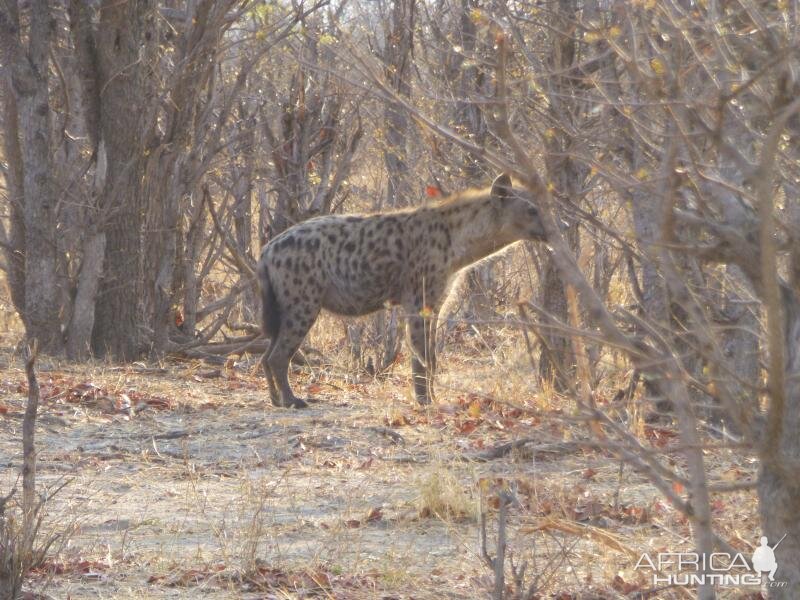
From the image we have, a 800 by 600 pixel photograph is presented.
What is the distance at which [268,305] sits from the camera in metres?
7.57

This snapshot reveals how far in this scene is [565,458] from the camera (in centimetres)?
521

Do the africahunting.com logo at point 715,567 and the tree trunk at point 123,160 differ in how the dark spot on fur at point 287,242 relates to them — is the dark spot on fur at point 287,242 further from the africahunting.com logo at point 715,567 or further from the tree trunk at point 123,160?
the africahunting.com logo at point 715,567

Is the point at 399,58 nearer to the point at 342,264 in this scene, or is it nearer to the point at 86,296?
the point at 342,264

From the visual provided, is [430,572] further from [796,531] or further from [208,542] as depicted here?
[796,531]

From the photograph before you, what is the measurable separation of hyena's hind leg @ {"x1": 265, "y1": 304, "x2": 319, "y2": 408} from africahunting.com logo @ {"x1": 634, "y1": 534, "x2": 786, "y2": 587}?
3.99 meters

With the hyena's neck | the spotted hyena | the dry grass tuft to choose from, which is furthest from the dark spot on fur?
the dry grass tuft

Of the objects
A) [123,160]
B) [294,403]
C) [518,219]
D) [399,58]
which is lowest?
[294,403]

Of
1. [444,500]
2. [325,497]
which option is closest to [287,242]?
[325,497]

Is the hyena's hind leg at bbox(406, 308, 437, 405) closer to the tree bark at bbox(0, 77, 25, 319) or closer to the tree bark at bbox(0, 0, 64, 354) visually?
the tree bark at bbox(0, 0, 64, 354)

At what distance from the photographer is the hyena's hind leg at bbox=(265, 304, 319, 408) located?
7.21 m

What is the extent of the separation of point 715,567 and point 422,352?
4.26 meters

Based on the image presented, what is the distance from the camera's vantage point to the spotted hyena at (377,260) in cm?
745

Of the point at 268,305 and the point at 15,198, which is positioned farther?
the point at 15,198

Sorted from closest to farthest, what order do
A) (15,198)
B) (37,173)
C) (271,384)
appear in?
1. (271,384)
2. (37,173)
3. (15,198)
